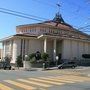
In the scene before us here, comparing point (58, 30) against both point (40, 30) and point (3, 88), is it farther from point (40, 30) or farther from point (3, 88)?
point (3, 88)

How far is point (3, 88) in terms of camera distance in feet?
55.9

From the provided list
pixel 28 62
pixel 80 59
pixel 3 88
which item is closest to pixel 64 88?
pixel 3 88

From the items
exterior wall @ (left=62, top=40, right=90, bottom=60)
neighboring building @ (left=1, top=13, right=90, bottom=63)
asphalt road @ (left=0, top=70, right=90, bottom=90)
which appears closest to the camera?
asphalt road @ (left=0, top=70, right=90, bottom=90)

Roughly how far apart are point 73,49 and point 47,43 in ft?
21.6

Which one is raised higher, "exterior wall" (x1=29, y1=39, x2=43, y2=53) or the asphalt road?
"exterior wall" (x1=29, y1=39, x2=43, y2=53)

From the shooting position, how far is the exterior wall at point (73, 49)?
66375 mm

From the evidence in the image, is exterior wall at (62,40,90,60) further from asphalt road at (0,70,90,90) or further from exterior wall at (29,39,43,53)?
asphalt road at (0,70,90,90)

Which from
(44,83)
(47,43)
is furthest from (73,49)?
(44,83)

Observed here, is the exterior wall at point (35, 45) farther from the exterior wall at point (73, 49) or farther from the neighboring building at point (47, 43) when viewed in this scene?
the exterior wall at point (73, 49)

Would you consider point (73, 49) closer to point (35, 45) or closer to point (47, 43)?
point (47, 43)

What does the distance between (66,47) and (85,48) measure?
280 inches

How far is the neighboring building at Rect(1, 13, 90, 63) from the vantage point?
6606 centimetres

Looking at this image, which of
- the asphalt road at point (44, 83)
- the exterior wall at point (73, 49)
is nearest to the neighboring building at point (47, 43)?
the exterior wall at point (73, 49)

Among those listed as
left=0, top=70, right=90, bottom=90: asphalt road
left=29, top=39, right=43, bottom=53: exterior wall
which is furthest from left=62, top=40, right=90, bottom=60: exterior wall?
left=0, top=70, right=90, bottom=90: asphalt road
